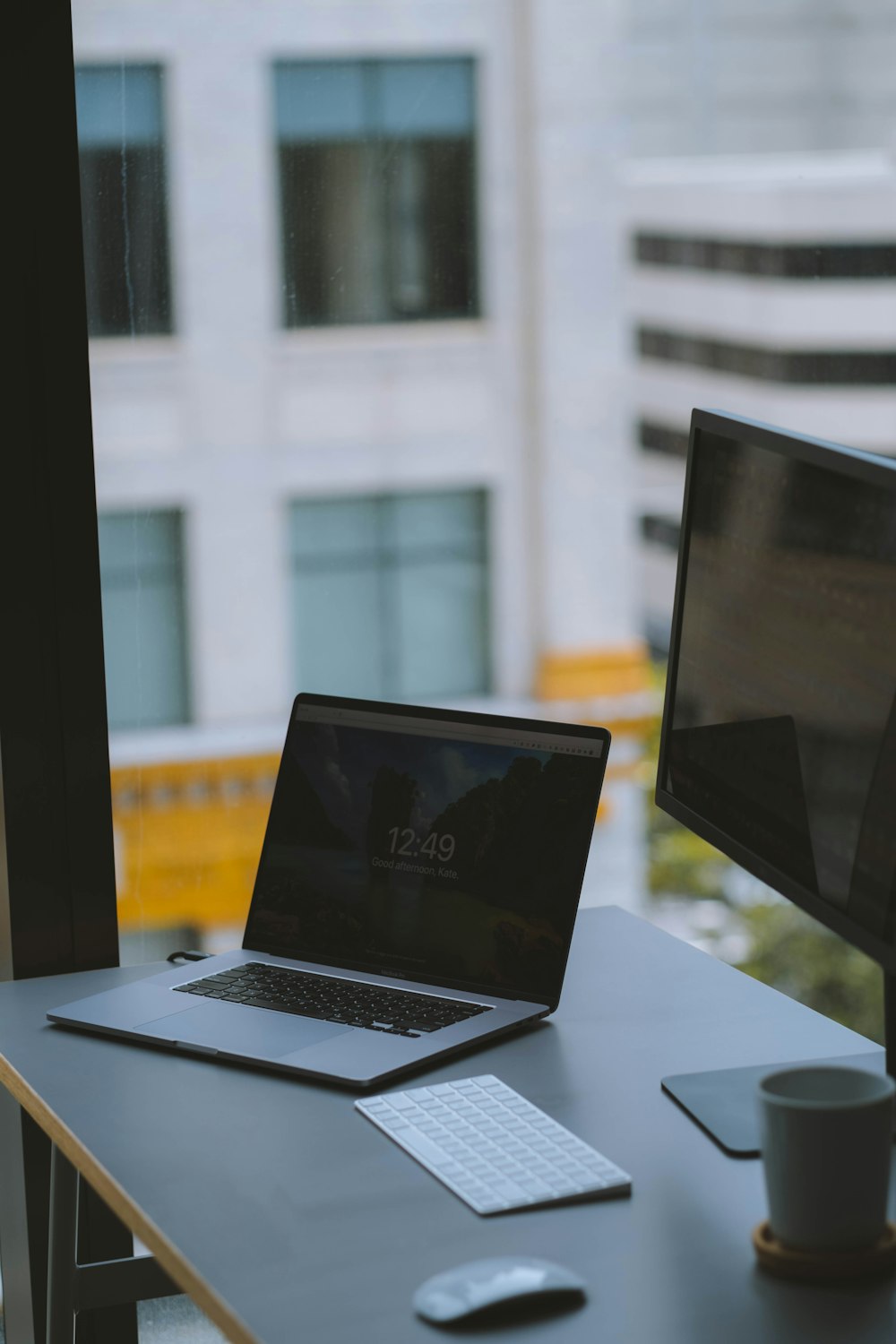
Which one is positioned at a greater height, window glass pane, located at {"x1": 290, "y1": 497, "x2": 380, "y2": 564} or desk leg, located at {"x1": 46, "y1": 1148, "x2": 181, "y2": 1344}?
window glass pane, located at {"x1": 290, "y1": 497, "x2": 380, "y2": 564}

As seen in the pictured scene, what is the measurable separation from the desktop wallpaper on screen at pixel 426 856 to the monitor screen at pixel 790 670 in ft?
0.37

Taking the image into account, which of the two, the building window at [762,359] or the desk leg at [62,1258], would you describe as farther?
the building window at [762,359]

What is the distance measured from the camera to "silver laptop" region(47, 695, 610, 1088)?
138 centimetres

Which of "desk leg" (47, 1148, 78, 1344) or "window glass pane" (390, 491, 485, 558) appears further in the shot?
"window glass pane" (390, 491, 485, 558)

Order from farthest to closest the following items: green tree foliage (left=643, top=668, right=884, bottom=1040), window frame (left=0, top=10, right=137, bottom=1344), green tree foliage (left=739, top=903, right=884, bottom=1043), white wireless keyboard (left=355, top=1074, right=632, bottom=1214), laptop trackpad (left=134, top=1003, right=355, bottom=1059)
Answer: green tree foliage (left=739, top=903, right=884, bottom=1043) < green tree foliage (left=643, top=668, right=884, bottom=1040) < window frame (left=0, top=10, right=137, bottom=1344) < laptop trackpad (left=134, top=1003, right=355, bottom=1059) < white wireless keyboard (left=355, top=1074, right=632, bottom=1214)

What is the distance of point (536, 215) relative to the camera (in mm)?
2242

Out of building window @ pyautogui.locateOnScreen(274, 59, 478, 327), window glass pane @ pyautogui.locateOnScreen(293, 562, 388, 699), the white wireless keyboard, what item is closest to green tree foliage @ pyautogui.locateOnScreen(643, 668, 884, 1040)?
window glass pane @ pyautogui.locateOnScreen(293, 562, 388, 699)

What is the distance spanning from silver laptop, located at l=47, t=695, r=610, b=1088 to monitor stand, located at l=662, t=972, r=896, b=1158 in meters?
0.17

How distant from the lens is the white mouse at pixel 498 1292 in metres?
0.92

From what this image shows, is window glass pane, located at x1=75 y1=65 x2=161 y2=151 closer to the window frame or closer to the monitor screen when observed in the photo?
the window frame

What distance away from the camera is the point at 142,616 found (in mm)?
1995

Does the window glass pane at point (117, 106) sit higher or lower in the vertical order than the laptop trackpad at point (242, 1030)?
higher

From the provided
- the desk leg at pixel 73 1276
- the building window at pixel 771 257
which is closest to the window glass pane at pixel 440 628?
the building window at pixel 771 257

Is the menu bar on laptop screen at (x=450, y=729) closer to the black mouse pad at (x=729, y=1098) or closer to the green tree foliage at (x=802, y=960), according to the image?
the black mouse pad at (x=729, y=1098)
